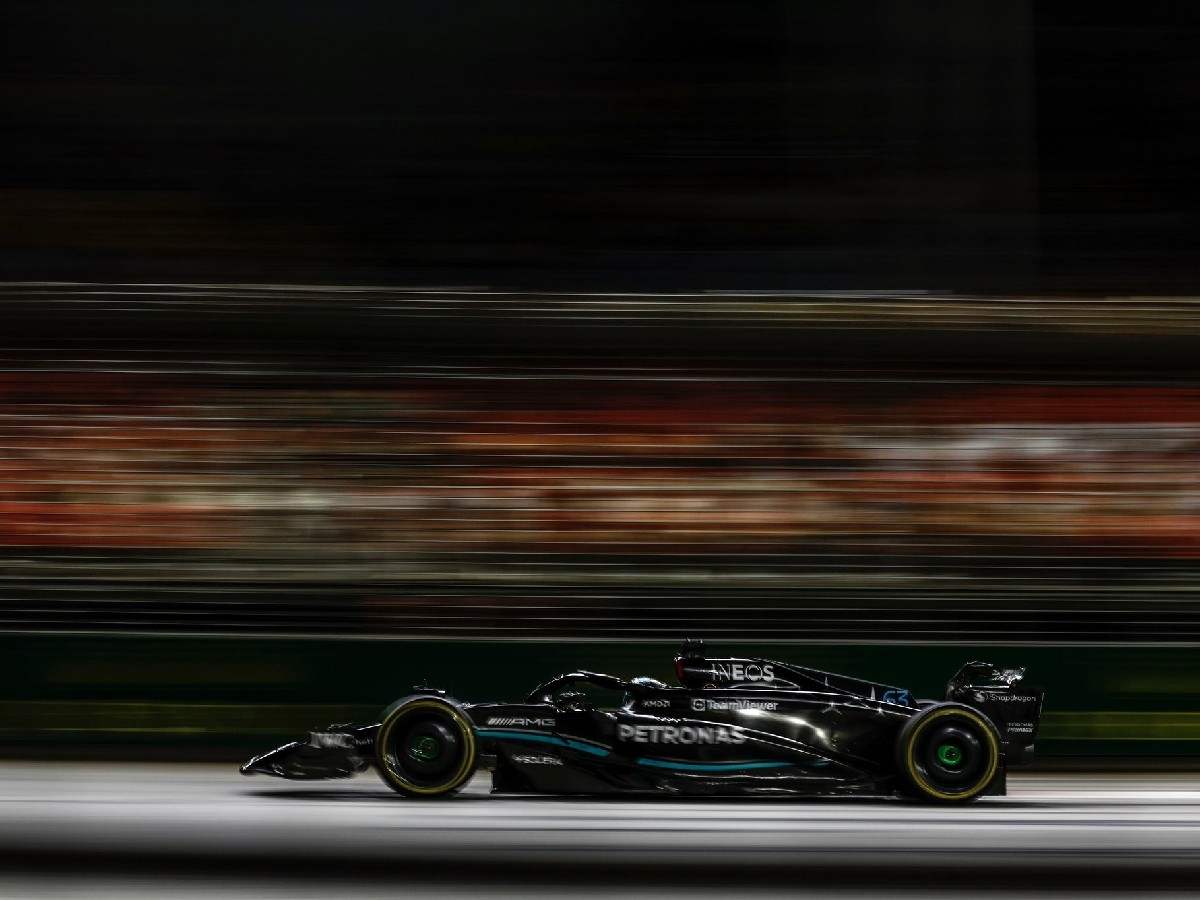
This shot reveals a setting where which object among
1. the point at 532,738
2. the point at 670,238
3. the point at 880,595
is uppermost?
the point at 670,238

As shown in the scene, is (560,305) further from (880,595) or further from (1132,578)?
(1132,578)

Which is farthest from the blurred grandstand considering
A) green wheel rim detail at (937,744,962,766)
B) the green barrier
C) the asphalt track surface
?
green wheel rim detail at (937,744,962,766)

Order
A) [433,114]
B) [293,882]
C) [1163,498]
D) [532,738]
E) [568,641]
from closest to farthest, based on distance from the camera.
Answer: [293,882], [532,738], [568,641], [1163,498], [433,114]

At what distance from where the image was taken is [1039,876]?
4.33 metres

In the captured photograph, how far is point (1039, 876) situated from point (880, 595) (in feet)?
12.6

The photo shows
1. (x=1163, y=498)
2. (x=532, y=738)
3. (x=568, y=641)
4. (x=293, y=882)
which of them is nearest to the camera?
(x=293, y=882)

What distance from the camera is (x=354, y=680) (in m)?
7.72

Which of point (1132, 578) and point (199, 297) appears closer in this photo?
point (1132, 578)

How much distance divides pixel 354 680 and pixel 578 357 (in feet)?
7.46

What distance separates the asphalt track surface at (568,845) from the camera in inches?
168

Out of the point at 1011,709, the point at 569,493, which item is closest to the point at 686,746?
the point at 1011,709

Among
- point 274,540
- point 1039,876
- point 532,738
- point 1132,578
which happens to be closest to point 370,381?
point 274,540

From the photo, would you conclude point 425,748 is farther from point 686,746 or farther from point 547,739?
point 686,746

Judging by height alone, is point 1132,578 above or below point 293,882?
above
